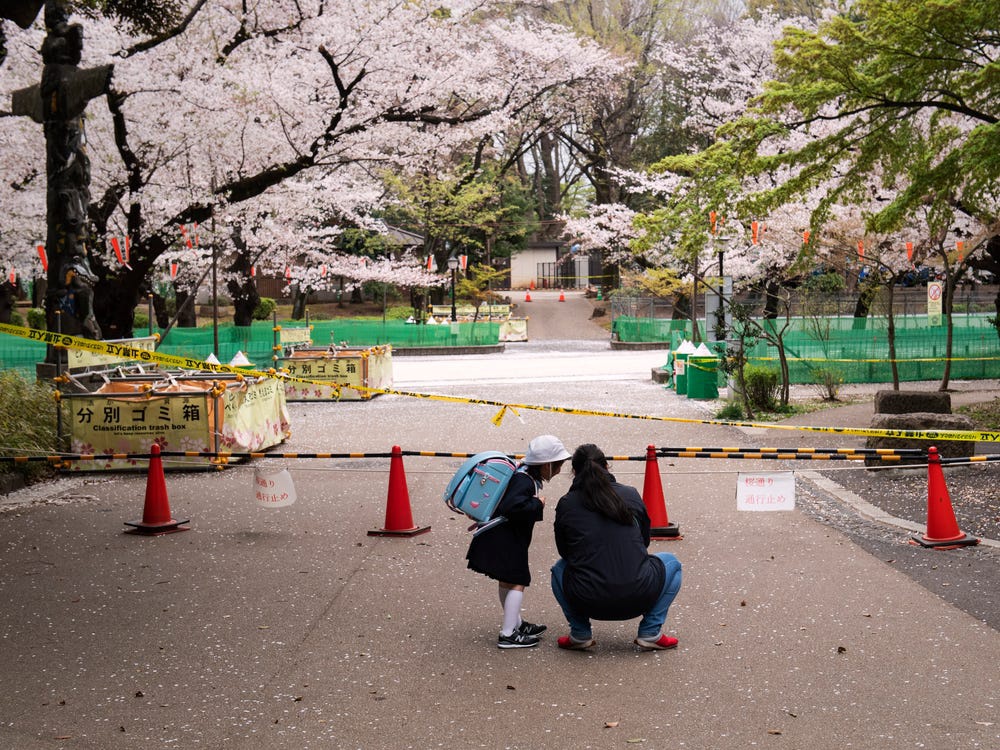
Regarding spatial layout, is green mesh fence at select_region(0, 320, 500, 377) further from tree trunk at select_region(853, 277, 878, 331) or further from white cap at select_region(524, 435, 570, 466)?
white cap at select_region(524, 435, 570, 466)

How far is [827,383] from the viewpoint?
73.8 feet

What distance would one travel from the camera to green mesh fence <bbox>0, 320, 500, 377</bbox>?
31.6m

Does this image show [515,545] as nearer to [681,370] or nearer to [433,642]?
[433,642]

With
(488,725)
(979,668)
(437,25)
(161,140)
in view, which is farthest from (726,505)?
(437,25)

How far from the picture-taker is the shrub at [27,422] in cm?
1335

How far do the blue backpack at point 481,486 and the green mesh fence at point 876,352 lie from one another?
19.3 metres

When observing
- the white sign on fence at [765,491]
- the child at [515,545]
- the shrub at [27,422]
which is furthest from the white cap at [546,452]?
the shrub at [27,422]

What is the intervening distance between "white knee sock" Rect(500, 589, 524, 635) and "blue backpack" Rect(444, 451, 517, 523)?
0.49 meters

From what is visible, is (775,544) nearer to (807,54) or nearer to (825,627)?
(825,627)

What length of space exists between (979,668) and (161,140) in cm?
1948

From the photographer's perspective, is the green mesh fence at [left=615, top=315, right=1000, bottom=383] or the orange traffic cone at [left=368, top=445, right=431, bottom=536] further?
the green mesh fence at [left=615, top=315, right=1000, bottom=383]

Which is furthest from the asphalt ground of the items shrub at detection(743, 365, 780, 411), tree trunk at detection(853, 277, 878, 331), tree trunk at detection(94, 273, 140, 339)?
tree trunk at detection(853, 277, 878, 331)

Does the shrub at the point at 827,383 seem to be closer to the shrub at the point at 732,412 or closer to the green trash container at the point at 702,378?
the green trash container at the point at 702,378

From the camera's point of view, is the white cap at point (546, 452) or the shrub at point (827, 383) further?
the shrub at point (827, 383)
